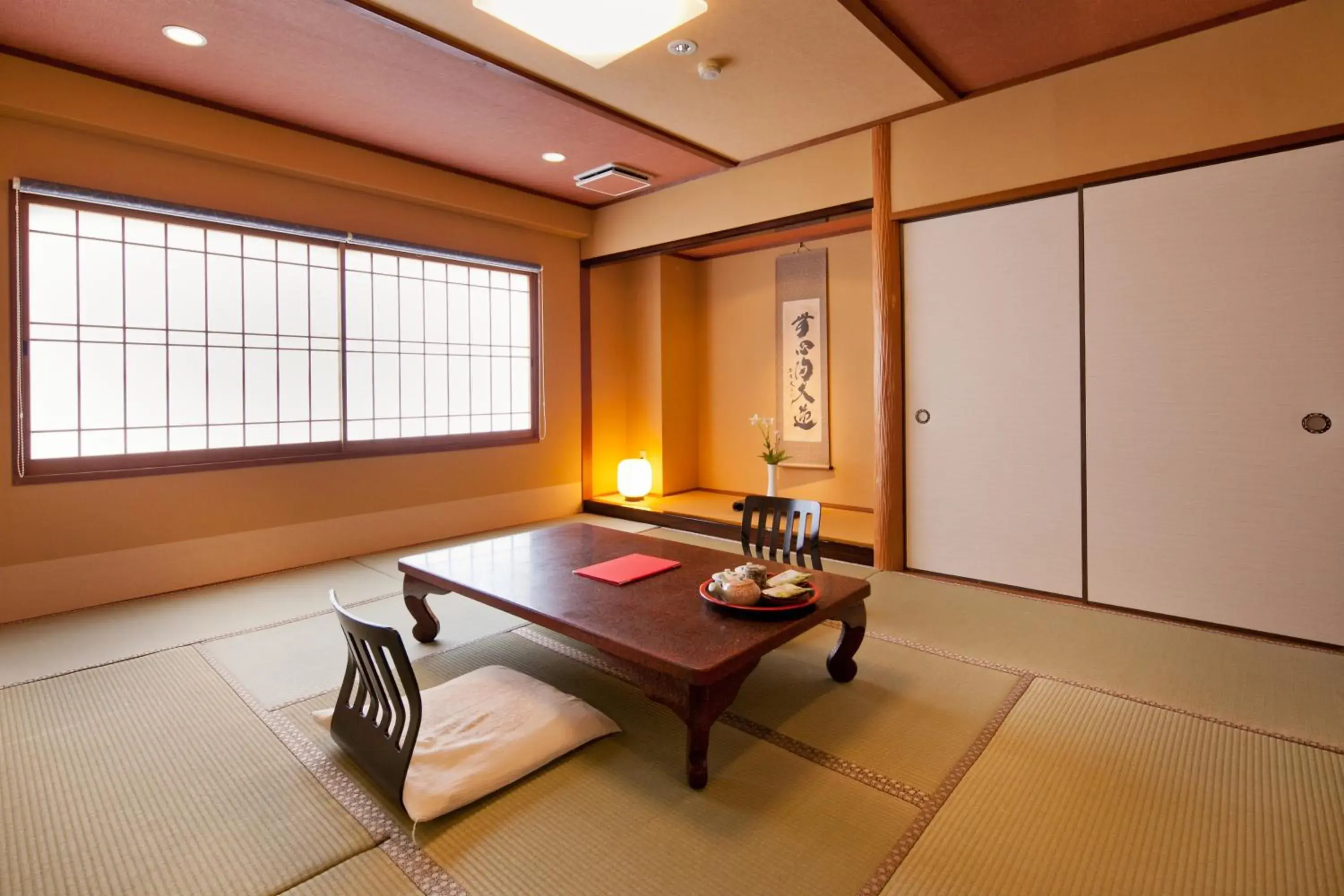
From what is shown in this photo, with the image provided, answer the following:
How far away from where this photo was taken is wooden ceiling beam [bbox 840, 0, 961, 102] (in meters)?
2.71

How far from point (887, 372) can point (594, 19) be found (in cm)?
236

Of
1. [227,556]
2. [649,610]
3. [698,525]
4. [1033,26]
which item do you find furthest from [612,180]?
[649,610]

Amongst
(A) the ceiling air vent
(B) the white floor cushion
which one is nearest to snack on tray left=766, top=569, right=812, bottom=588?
(B) the white floor cushion

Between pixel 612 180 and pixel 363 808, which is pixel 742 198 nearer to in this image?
pixel 612 180

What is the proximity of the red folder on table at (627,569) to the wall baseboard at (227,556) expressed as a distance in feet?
8.20

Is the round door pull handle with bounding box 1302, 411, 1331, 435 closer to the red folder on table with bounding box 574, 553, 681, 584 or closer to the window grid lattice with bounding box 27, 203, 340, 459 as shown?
the red folder on table with bounding box 574, 553, 681, 584

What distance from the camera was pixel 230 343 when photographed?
13.1ft

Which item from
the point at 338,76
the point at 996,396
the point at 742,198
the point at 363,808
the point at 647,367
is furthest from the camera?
the point at 647,367

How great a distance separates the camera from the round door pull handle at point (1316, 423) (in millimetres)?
2719

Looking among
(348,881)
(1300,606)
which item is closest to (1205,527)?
(1300,606)

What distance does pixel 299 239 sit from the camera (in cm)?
421

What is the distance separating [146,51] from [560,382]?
336 cm

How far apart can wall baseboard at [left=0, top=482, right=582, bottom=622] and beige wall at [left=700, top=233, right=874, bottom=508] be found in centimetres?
206

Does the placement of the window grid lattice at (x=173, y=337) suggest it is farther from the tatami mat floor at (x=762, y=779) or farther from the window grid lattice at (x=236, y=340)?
the tatami mat floor at (x=762, y=779)
